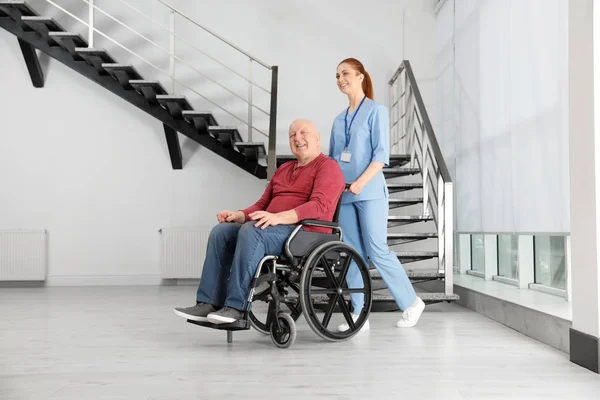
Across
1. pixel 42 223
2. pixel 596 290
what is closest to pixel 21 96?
pixel 42 223

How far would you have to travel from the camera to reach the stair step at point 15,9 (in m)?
5.55

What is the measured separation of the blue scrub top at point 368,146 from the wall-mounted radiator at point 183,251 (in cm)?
316

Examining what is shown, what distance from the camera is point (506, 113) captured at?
4.27m

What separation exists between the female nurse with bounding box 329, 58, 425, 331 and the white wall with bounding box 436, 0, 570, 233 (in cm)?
85

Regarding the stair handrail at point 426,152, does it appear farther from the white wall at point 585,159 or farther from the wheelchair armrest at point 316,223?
the white wall at point 585,159

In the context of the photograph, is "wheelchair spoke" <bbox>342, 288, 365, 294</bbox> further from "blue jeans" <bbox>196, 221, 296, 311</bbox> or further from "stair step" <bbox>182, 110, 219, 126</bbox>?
"stair step" <bbox>182, 110, 219, 126</bbox>

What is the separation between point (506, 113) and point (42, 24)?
3.90 m

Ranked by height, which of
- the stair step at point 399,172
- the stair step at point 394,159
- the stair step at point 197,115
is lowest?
the stair step at point 399,172

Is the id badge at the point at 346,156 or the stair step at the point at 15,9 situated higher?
the stair step at the point at 15,9

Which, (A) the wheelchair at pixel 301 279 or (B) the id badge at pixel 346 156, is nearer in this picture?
(A) the wheelchair at pixel 301 279

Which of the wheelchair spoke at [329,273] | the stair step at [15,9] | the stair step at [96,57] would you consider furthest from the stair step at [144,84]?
the wheelchair spoke at [329,273]

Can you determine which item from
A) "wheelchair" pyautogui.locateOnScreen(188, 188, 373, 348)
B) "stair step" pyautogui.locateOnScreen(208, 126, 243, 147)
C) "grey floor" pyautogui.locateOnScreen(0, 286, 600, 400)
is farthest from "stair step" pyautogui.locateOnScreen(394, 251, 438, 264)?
"stair step" pyautogui.locateOnScreen(208, 126, 243, 147)

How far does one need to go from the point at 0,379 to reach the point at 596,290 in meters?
2.08

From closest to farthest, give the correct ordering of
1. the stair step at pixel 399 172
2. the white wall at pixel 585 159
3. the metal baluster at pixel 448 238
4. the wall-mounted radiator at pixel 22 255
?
the white wall at pixel 585 159, the metal baluster at pixel 448 238, the stair step at pixel 399 172, the wall-mounted radiator at pixel 22 255
